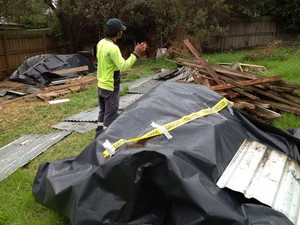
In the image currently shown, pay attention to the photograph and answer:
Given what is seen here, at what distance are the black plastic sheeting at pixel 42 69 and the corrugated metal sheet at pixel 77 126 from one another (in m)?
6.30

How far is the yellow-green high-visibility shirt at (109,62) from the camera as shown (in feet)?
14.1

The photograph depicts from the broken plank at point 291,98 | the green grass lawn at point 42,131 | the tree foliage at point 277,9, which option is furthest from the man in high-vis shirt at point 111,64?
the tree foliage at point 277,9

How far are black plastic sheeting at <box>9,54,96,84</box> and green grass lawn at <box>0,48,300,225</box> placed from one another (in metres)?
3.22

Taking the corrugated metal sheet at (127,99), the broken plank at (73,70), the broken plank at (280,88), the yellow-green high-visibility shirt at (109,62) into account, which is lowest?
the broken plank at (73,70)

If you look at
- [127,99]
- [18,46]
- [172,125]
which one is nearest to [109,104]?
[172,125]

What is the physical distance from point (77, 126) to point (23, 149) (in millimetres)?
1211

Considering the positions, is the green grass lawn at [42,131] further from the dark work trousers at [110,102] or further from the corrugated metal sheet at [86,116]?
the dark work trousers at [110,102]

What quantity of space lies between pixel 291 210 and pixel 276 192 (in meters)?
0.17

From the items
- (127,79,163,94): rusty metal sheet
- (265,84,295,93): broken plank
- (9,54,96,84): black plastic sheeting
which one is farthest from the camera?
(9,54,96,84): black plastic sheeting

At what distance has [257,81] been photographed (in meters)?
5.25

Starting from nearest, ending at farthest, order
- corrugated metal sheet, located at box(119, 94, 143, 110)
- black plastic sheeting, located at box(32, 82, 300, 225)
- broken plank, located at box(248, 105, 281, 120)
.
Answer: black plastic sheeting, located at box(32, 82, 300, 225) → broken plank, located at box(248, 105, 281, 120) → corrugated metal sheet, located at box(119, 94, 143, 110)

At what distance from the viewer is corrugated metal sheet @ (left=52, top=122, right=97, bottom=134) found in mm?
5676

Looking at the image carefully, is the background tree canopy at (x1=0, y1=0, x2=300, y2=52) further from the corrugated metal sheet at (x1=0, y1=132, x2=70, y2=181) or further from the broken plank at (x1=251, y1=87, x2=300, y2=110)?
the corrugated metal sheet at (x1=0, y1=132, x2=70, y2=181)

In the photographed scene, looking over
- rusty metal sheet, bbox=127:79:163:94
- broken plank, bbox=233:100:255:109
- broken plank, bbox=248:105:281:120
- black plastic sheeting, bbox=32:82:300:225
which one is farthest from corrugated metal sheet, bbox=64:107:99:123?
black plastic sheeting, bbox=32:82:300:225
